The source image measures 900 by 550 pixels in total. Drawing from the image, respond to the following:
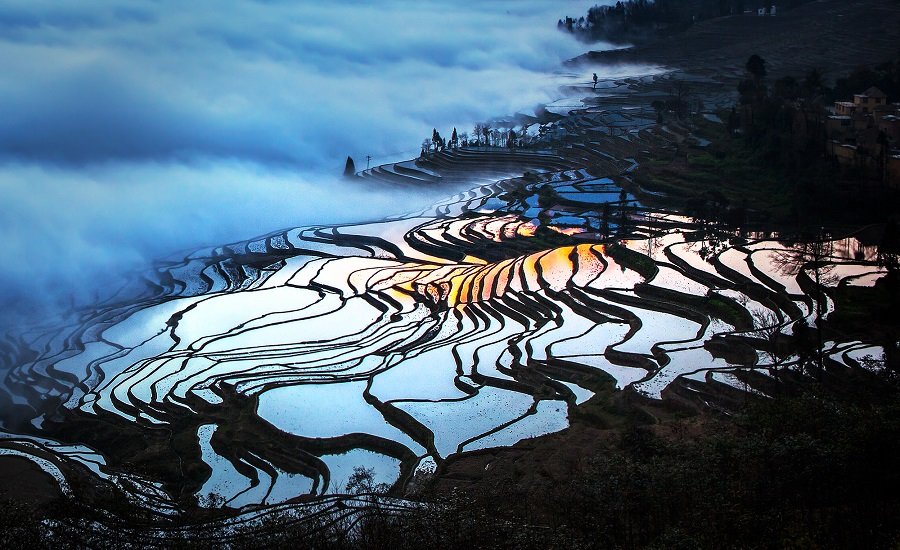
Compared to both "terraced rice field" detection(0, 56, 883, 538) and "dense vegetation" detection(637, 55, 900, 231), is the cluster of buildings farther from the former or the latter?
"terraced rice field" detection(0, 56, 883, 538)

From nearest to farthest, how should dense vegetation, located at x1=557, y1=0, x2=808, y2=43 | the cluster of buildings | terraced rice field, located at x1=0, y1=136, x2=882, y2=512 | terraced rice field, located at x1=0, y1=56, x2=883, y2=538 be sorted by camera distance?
terraced rice field, located at x1=0, y1=56, x2=883, y2=538 < terraced rice field, located at x1=0, y1=136, x2=882, y2=512 < the cluster of buildings < dense vegetation, located at x1=557, y1=0, x2=808, y2=43

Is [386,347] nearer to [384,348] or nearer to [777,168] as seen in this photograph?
[384,348]

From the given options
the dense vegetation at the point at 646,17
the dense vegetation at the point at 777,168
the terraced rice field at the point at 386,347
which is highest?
the dense vegetation at the point at 646,17

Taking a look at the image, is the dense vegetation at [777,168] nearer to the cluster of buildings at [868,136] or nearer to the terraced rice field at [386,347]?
the cluster of buildings at [868,136]

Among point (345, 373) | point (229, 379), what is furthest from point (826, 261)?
point (229, 379)

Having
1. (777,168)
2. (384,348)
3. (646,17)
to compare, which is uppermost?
(646,17)

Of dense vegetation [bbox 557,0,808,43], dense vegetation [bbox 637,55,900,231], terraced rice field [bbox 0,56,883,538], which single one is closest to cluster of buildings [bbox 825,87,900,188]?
dense vegetation [bbox 637,55,900,231]

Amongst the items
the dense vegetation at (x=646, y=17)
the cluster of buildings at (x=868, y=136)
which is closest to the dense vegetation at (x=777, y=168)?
the cluster of buildings at (x=868, y=136)

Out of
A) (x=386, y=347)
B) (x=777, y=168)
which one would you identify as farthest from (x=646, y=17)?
(x=386, y=347)

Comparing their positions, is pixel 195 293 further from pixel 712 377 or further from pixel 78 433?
pixel 712 377
